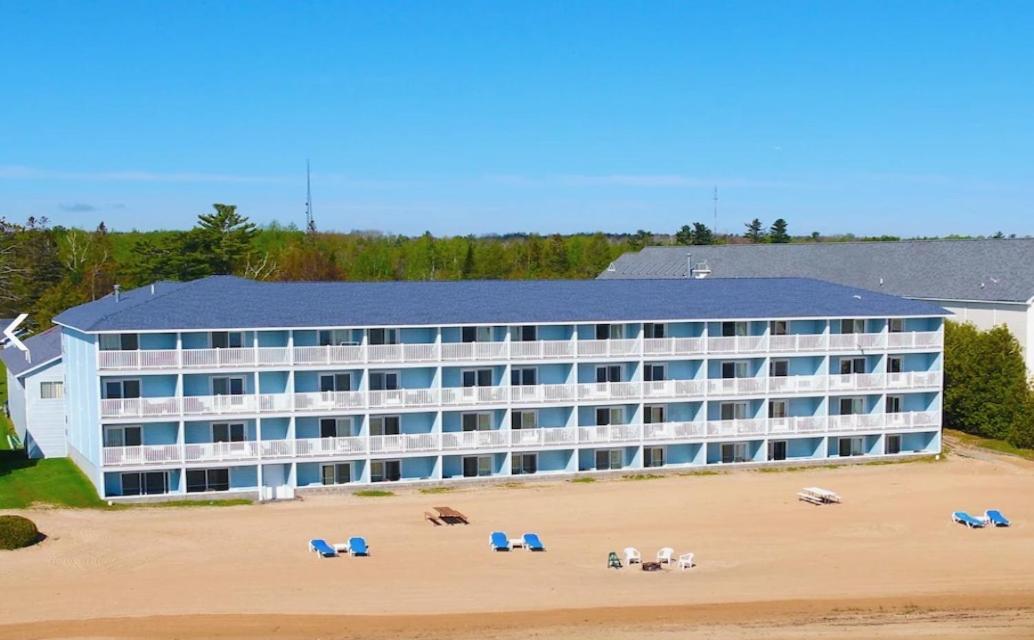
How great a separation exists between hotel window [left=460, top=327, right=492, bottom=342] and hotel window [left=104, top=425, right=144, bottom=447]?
1595cm

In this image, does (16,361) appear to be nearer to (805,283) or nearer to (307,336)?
(307,336)

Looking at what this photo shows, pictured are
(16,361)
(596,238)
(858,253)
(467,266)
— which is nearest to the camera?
(16,361)

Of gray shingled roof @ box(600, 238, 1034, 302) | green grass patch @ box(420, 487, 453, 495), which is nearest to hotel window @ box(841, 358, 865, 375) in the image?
gray shingled roof @ box(600, 238, 1034, 302)

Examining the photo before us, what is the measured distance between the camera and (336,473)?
54875 mm

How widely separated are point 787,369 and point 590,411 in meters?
11.2

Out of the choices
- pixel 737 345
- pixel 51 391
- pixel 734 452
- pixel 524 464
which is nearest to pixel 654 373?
pixel 737 345

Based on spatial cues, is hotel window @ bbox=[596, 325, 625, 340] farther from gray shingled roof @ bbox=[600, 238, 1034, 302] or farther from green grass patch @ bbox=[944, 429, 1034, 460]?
gray shingled roof @ bbox=[600, 238, 1034, 302]

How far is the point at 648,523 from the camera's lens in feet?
160

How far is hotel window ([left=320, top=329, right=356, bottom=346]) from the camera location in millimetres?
54719

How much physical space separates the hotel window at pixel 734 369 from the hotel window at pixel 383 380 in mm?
17616

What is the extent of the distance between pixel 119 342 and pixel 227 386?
17.0ft

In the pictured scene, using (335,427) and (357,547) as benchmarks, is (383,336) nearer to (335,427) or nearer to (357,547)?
(335,427)

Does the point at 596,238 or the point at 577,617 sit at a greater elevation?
the point at 596,238

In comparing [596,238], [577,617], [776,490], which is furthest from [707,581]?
[596,238]
